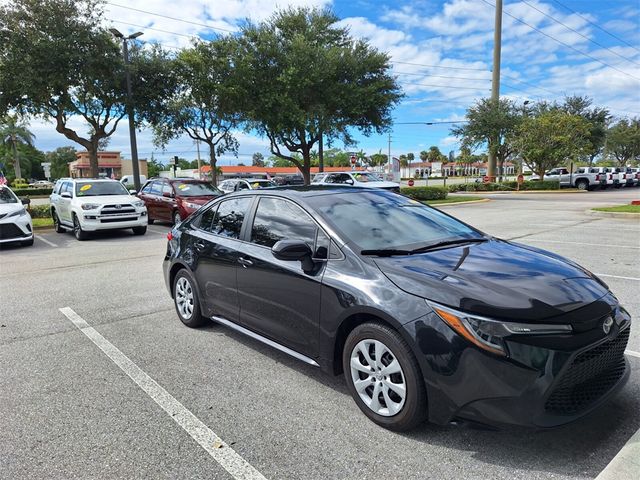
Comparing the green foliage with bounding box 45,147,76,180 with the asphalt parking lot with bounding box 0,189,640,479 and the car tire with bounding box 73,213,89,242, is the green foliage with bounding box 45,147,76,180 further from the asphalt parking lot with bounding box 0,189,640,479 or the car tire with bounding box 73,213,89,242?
the asphalt parking lot with bounding box 0,189,640,479

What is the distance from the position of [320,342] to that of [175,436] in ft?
3.63

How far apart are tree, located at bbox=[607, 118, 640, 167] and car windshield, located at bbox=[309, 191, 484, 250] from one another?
6922 cm

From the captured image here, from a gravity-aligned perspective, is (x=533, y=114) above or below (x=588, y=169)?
above

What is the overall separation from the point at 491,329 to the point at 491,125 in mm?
41641

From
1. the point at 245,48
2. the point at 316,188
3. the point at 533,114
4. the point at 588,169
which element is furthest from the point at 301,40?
the point at 533,114

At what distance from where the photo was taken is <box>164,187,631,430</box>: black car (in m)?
2.51

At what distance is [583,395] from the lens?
2637mm

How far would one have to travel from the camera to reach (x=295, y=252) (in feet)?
10.9

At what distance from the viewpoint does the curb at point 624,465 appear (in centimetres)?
238

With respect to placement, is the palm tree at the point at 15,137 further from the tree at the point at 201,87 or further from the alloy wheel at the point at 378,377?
the alloy wheel at the point at 378,377

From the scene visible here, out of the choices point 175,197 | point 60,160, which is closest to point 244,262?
point 175,197

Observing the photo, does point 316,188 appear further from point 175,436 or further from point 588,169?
point 588,169

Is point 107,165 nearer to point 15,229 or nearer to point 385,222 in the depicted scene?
point 15,229

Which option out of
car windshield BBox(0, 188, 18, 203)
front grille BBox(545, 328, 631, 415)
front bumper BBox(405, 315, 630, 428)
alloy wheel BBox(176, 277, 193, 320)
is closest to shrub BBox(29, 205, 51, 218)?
car windshield BBox(0, 188, 18, 203)
